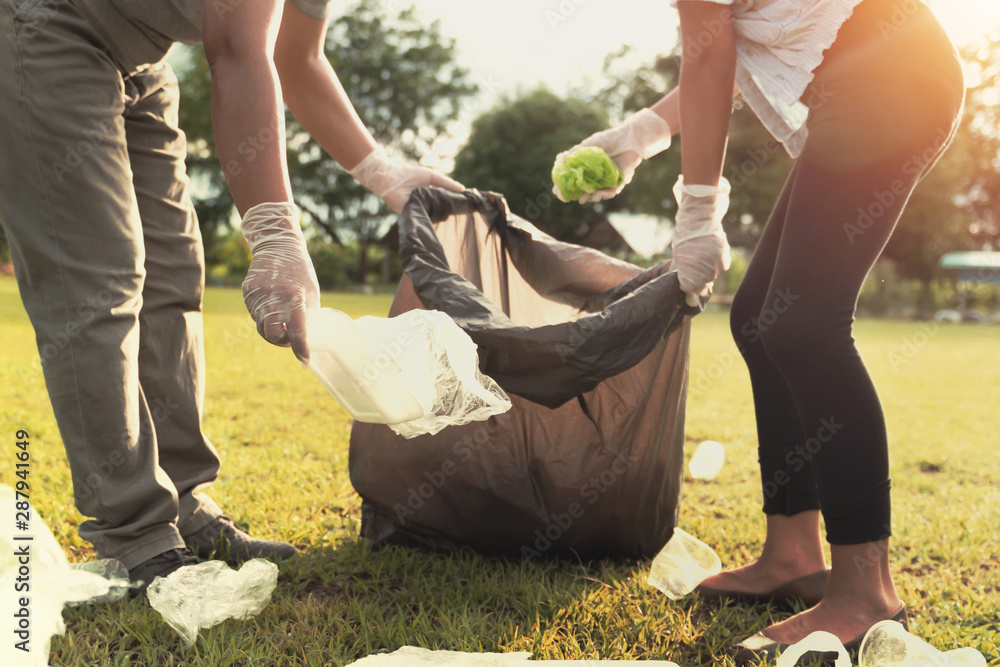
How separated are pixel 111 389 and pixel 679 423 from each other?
4.30 ft

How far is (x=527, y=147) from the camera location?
91.4ft

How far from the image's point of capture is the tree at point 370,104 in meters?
28.7

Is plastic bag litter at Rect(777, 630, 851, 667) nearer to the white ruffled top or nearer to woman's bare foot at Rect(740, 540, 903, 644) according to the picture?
woman's bare foot at Rect(740, 540, 903, 644)

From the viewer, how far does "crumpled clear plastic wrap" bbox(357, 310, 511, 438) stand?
47.6 inches

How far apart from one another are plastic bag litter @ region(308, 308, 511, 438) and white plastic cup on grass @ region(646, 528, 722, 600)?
28.1 inches

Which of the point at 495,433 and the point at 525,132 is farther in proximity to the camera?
the point at 525,132

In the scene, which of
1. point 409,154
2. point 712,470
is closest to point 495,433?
point 712,470

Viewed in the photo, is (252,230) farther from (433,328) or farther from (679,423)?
(679,423)

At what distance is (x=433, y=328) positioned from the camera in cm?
126

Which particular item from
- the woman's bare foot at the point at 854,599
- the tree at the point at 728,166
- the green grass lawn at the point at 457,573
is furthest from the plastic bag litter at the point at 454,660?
the tree at the point at 728,166

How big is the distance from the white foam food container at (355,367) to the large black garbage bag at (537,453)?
34cm

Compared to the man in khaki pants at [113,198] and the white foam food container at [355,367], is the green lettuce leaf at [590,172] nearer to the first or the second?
the man in khaki pants at [113,198]

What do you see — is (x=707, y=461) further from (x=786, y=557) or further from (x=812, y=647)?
(x=812, y=647)

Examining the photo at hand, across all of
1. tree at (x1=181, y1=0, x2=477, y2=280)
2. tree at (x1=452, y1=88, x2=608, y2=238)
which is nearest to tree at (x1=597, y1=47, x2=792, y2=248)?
tree at (x1=452, y1=88, x2=608, y2=238)
